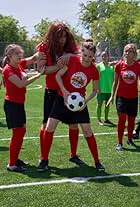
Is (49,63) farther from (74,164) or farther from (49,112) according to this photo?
(74,164)

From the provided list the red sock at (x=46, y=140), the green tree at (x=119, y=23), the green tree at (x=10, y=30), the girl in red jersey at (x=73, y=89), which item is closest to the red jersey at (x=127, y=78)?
the girl in red jersey at (x=73, y=89)

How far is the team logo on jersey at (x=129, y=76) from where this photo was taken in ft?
27.5

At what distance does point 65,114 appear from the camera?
670 centimetres

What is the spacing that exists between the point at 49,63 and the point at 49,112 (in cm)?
77

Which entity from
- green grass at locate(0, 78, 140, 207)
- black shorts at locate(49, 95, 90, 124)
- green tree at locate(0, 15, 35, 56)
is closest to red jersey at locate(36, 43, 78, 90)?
black shorts at locate(49, 95, 90, 124)

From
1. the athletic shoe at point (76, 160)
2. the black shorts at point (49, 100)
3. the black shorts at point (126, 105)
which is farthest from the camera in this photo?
the black shorts at point (126, 105)

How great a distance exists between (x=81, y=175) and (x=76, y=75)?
139 centimetres

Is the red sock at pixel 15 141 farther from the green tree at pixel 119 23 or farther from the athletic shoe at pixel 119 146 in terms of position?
the green tree at pixel 119 23

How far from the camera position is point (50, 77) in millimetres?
6922

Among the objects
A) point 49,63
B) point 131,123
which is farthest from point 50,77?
point 131,123

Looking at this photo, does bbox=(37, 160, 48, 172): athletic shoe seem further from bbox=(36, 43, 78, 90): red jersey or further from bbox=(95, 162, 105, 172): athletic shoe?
bbox=(36, 43, 78, 90): red jersey

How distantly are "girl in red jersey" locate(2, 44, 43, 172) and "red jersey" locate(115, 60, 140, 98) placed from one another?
209cm

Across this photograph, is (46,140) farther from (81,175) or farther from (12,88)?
(12,88)

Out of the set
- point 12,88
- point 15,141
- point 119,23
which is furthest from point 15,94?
point 119,23
